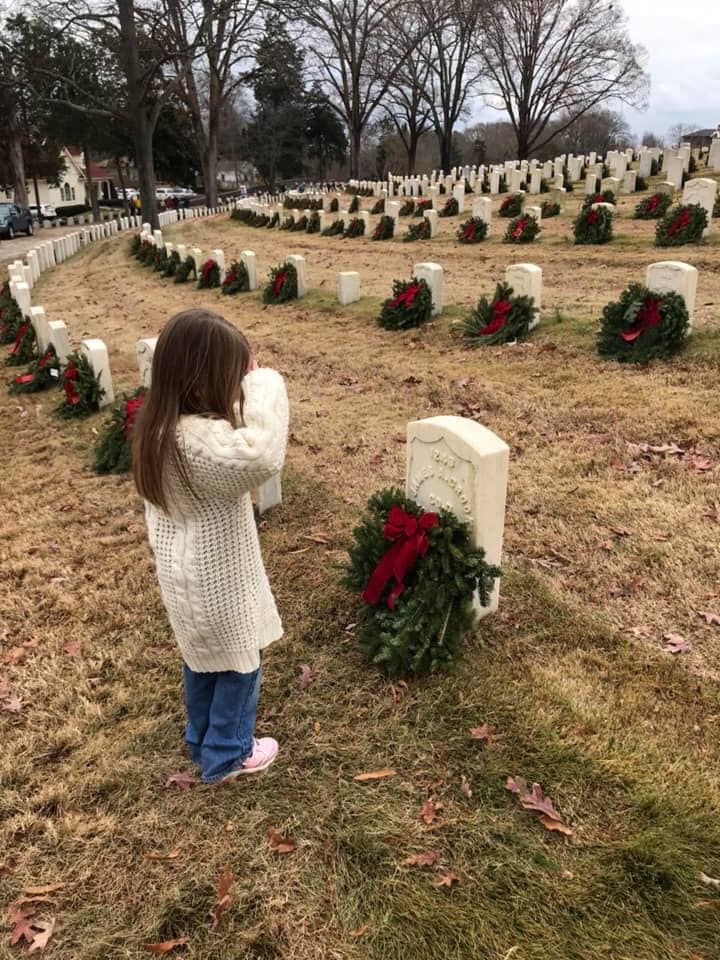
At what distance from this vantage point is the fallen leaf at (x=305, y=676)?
3244 mm

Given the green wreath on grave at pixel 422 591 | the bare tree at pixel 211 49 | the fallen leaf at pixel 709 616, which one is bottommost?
the fallen leaf at pixel 709 616

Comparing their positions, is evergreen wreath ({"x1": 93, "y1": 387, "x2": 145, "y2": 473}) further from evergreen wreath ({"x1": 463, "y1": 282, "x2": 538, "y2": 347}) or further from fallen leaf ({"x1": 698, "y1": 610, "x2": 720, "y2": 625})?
fallen leaf ({"x1": 698, "y1": 610, "x2": 720, "y2": 625})

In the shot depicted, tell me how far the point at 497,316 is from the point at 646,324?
1.78m

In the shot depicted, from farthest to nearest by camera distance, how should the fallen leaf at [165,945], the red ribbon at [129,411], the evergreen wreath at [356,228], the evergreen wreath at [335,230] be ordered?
the evergreen wreath at [335,230] < the evergreen wreath at [356,228] < the red ribbon at [129,411] < the fallen leaf at [165,945]

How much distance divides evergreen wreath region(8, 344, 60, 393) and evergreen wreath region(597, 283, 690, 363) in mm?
A: 6483

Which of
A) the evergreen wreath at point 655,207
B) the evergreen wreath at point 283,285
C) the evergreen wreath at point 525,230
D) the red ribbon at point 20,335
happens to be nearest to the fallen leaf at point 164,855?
the red ribbon at point 20,335

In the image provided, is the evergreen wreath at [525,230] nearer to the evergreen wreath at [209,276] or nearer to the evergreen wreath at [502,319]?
the evergreen wreath at [209,276]

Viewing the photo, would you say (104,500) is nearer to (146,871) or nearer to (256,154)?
(146,871)

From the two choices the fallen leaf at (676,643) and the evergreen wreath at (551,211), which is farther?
the evergreen wreath at (551,211)

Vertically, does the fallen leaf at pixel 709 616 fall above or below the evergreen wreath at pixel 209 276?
below

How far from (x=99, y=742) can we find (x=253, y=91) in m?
60.1

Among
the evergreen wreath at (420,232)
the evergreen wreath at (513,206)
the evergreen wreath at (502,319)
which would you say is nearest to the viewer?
the evergreen wreath at (502,319)

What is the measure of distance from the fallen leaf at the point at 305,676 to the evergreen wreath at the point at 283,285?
9.46 m

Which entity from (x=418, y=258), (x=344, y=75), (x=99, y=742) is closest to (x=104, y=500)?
(x=99, y=742)
